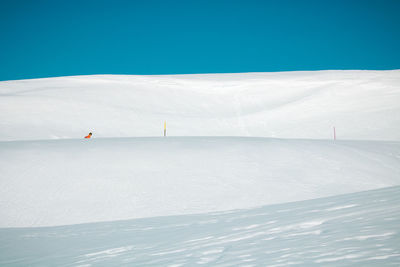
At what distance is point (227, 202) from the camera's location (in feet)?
19.5

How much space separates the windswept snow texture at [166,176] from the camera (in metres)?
5.76

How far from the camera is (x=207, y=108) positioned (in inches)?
993

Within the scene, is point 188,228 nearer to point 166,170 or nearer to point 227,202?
point 227,202

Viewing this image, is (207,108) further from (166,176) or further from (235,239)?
(235,239)

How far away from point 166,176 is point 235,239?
3.33m

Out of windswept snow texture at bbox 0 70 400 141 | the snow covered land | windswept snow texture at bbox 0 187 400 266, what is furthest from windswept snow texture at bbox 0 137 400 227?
windswept snow texture at bbox 0 70 400 141

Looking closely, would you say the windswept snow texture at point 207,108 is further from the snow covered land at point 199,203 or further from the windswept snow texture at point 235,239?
the windswept snow texture at point 235,239

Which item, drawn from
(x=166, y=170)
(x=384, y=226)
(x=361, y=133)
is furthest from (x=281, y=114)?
(x=384, y=226)

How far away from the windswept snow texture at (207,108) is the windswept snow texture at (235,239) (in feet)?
42.1

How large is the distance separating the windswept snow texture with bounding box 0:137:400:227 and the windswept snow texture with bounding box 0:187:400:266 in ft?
1.82

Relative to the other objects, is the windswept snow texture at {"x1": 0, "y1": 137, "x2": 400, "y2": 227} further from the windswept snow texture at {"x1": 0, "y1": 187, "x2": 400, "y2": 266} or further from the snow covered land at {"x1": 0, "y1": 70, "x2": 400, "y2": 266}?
the windswept snow texture at {"x1": 0, "y1": 187, "x2": 400, "y2": 266}

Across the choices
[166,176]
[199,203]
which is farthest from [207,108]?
[199,203]

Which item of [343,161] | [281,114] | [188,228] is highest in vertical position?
[281,114]

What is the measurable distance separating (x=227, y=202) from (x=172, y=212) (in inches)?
36.0
